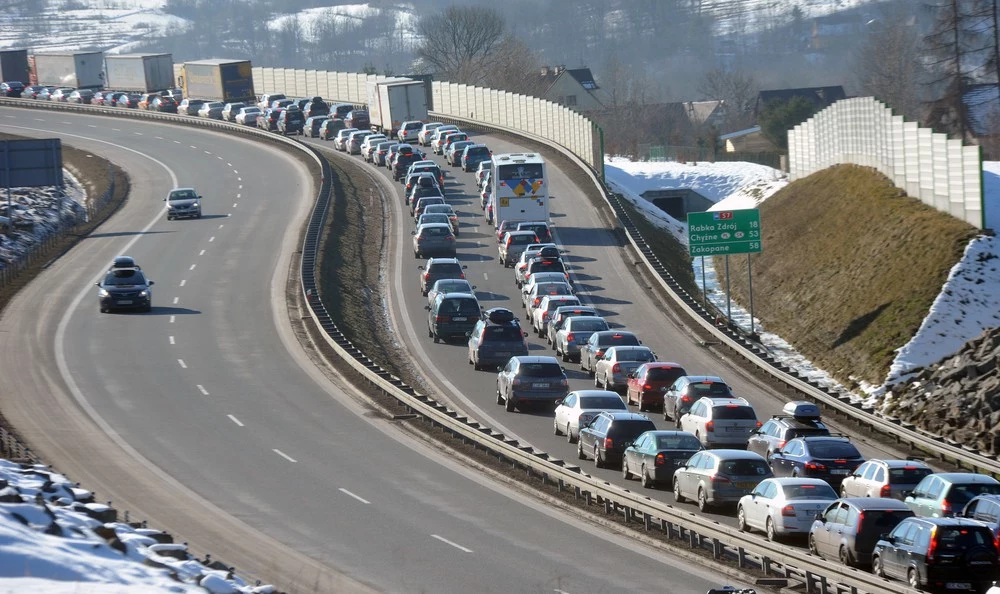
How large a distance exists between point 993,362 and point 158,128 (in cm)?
8111

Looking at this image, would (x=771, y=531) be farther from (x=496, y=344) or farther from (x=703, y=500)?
(x=496, y=344)

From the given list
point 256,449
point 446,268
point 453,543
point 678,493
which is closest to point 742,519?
point 678,493

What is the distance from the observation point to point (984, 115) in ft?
334

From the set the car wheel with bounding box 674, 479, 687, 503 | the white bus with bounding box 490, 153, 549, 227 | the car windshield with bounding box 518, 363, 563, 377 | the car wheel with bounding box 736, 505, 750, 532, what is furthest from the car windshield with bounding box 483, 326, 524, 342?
the white bus with bounding box 490, 153, 549, 227

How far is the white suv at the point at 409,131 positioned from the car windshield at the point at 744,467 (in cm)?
7394

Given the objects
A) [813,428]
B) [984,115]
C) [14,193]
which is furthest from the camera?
[984,115]

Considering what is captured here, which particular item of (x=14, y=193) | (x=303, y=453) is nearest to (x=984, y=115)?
(x=14, y=193)

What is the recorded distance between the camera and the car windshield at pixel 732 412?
3059 cm

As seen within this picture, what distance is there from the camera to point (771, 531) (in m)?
22.4

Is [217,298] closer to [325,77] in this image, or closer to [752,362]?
[752,362]

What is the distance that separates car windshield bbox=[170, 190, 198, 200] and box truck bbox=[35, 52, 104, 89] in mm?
64827

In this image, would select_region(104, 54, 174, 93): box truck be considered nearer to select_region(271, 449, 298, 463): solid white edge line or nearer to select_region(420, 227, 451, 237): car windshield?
select_region(420, 227, 451, 237): car windshield

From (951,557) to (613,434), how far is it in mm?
11108

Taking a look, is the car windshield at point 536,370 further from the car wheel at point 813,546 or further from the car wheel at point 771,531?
the car wheel at point 813,546
